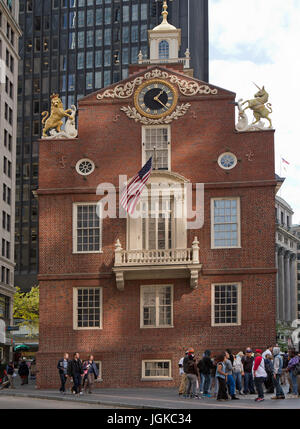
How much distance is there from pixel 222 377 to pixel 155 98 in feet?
53.6

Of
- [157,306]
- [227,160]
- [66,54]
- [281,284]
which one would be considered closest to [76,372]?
[157,306]

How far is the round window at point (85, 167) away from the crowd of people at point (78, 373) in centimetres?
921

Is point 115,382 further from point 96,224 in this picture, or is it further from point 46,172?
point 46,172

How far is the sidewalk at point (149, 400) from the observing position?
26.2 m

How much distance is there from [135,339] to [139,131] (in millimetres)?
10101

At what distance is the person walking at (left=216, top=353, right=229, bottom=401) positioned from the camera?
2841cm

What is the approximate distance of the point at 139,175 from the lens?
36.8 metres

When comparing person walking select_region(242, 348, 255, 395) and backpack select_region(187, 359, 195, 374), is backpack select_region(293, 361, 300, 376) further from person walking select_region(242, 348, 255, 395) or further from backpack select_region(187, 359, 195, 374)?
backpack select_region(187, 359, 195, 374)

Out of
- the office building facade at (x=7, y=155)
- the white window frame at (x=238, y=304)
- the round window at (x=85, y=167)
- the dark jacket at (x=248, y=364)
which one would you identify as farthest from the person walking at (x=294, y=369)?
the office building facade at (x=7, y=155)

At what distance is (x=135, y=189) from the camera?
121 ft

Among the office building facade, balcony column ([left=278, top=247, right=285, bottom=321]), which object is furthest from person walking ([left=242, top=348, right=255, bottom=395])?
balcony column ([left=278, top=247, right=285, bottom=321])

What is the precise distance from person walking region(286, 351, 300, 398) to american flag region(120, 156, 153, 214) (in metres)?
10.5

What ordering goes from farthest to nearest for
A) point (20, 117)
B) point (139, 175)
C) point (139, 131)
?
point (20, 117) → point (139, 131) → point (139, 175)
